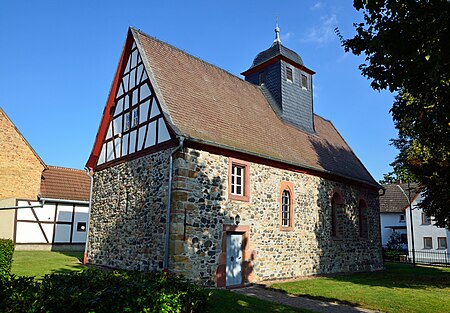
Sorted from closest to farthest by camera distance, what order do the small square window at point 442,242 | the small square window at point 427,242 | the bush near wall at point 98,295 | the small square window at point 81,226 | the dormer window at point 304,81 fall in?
the bush near wall at point 98,295 < the dormer window at point 304,81 < the small square window at point 81,226 < the small square window at point 442,242 < the small square window at point 427,242

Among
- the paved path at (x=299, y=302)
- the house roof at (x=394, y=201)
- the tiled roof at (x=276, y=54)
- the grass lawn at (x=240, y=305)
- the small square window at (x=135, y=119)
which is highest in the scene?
the tiled roof at (x=276, y=54)

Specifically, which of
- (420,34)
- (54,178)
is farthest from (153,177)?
(54,178)

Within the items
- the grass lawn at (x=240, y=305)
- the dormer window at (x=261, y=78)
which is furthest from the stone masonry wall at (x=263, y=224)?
the dormer window at (x=261, y=78)

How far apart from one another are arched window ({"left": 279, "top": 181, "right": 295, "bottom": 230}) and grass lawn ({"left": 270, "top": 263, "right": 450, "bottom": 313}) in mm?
2332

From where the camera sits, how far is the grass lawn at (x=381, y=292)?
33.5ft

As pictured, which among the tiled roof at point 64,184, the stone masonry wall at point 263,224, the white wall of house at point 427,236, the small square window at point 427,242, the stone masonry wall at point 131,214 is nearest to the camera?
the stone masonry wall at point 263,224

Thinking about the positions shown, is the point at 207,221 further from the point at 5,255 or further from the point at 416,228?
the point at 416,228

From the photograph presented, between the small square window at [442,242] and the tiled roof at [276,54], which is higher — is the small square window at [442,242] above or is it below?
below

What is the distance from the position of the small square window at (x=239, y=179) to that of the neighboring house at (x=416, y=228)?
20.8 meters

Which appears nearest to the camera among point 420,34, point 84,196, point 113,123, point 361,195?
point 420,34

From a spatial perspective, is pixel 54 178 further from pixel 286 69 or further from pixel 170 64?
pixel 286 69

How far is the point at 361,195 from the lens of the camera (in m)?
20.5

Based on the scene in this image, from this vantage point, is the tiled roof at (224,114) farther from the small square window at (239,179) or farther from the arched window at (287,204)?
the arched window at (287,204)

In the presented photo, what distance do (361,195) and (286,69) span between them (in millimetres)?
8129
